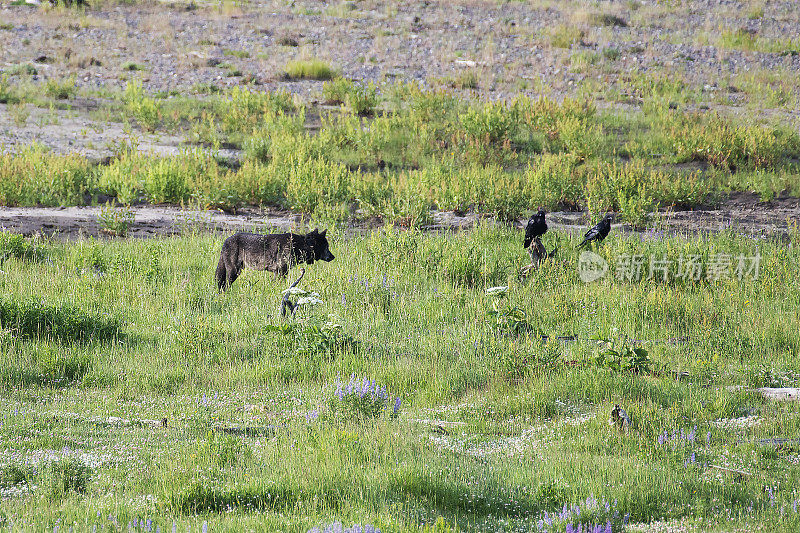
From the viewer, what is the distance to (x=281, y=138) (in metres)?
17.8

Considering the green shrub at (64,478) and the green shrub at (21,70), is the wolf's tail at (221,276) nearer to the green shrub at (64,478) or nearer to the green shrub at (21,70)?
the green shrub at (64,478)

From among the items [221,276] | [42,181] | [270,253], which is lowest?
[221,276]

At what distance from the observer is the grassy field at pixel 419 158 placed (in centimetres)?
1465

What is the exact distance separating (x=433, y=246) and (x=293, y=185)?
4.69m

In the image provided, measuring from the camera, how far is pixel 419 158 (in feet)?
58.1

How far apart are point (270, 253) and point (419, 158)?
909 centimetres

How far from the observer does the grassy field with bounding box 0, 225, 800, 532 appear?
445 cm

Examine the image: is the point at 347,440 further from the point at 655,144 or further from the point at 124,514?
the point at 655,144

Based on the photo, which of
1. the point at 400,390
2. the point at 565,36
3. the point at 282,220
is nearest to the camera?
the point at 400,390

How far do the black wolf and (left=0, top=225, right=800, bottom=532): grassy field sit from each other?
36 centimetres

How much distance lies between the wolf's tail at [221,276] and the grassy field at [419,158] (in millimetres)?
4194

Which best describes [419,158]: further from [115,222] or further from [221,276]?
[221,276]

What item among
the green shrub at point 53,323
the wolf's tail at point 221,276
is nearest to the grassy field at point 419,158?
the wolf's tail at point 221,276

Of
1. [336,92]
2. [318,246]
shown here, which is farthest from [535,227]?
[336,92]
